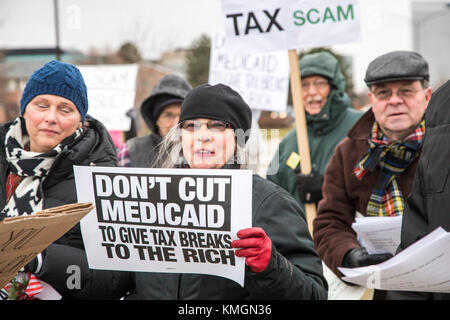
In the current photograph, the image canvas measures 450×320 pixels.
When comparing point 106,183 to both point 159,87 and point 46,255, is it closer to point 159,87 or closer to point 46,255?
point 46,255

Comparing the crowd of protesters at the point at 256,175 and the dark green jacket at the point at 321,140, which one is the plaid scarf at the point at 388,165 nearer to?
the crowd of protesters at the point at 256,175

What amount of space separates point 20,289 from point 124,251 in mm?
510

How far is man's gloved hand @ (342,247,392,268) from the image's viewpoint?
252 centimetres

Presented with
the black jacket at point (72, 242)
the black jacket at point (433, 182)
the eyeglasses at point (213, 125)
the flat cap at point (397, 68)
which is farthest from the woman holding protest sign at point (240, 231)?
the flat cap at point (397, 68)

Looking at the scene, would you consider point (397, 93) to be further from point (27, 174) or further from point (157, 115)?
point (157, 115)

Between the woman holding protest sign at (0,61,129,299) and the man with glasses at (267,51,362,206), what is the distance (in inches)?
69.9

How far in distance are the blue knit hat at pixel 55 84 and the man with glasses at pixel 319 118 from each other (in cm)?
190

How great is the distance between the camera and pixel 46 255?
2.08 meters

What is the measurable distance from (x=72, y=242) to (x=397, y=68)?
182cm

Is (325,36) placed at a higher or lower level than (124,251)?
higher

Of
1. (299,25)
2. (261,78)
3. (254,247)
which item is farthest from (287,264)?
(261,78)

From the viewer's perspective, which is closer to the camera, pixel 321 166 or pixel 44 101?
pixel 44 101

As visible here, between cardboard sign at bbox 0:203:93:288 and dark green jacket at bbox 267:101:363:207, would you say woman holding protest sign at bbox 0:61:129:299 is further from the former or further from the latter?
dark green jacket at bbox 267:101:363:207
